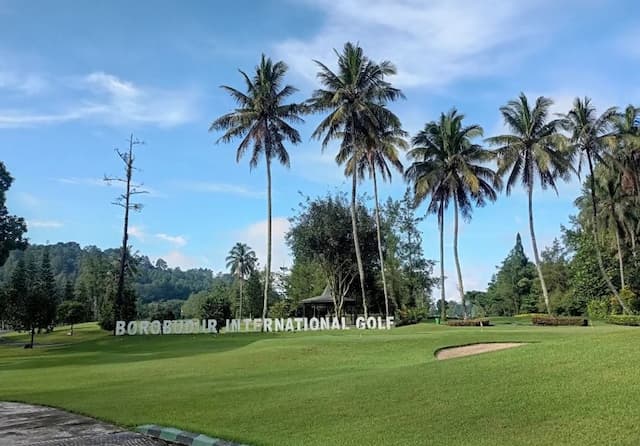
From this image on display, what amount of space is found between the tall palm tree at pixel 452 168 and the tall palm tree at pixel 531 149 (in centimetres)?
143

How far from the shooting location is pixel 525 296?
3487 inches

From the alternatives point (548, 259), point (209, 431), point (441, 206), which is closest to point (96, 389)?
point (209, 431)

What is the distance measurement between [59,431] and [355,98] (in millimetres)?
33452

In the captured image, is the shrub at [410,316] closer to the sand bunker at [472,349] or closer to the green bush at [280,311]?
the green bush at [280,311]

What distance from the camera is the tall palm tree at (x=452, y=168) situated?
143ft

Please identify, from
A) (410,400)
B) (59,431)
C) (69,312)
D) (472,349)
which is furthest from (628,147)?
(69,312)

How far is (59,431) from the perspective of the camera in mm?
9188

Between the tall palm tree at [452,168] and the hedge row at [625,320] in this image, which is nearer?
the hedge row at [625,320]

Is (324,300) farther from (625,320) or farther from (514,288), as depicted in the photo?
(514,288)

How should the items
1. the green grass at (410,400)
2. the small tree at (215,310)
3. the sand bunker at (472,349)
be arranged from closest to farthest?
the green grass at (410,400)
the sand bunker at (472,349)
the small tree at (215,310)

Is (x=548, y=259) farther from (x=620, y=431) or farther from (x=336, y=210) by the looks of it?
(x=620, y=431)

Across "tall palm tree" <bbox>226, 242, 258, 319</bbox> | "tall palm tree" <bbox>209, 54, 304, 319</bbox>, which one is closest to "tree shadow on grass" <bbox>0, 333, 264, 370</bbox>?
"tall palm tree" <bbox>209, 54, 304, 319</bbox>

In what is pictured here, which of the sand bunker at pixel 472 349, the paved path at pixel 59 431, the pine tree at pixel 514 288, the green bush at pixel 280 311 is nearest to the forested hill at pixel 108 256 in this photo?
the green bush at pixel 280 311

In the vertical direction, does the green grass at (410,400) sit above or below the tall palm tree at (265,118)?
below
